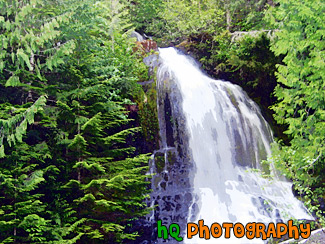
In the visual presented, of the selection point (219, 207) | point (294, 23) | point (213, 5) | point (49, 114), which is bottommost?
point (219, 207)

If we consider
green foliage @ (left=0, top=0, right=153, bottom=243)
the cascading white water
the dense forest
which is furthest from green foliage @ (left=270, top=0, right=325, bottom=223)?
green foliage @ (left=0, top=0, right=153, bottom=243)

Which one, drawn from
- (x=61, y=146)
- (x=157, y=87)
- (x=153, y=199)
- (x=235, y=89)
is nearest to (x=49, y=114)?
(x=61, y=146)

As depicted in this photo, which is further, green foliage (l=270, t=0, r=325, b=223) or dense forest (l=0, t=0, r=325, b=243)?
green foliage (l=270, t=0, r=325, b=223)

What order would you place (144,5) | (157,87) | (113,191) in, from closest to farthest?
1. (113,191)
2. (157,87)
3. (144,5)

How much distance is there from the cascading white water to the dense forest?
1.04 meters

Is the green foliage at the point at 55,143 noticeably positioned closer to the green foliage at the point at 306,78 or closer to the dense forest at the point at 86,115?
the dense forest at the point at 86,115

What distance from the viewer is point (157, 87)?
12.5 m

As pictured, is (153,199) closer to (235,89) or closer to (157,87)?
(157,87)

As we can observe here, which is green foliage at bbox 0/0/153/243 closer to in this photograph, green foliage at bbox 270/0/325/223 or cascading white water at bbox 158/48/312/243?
cascading white water at bbox 158/48/312/243

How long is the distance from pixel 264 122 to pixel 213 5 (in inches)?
420

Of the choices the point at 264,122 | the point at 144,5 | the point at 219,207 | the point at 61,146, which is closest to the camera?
the point at 61,146

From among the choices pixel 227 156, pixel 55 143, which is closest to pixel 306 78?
pixel 227 156

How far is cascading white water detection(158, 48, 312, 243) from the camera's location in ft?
33.9

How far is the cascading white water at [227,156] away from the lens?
10.3m
